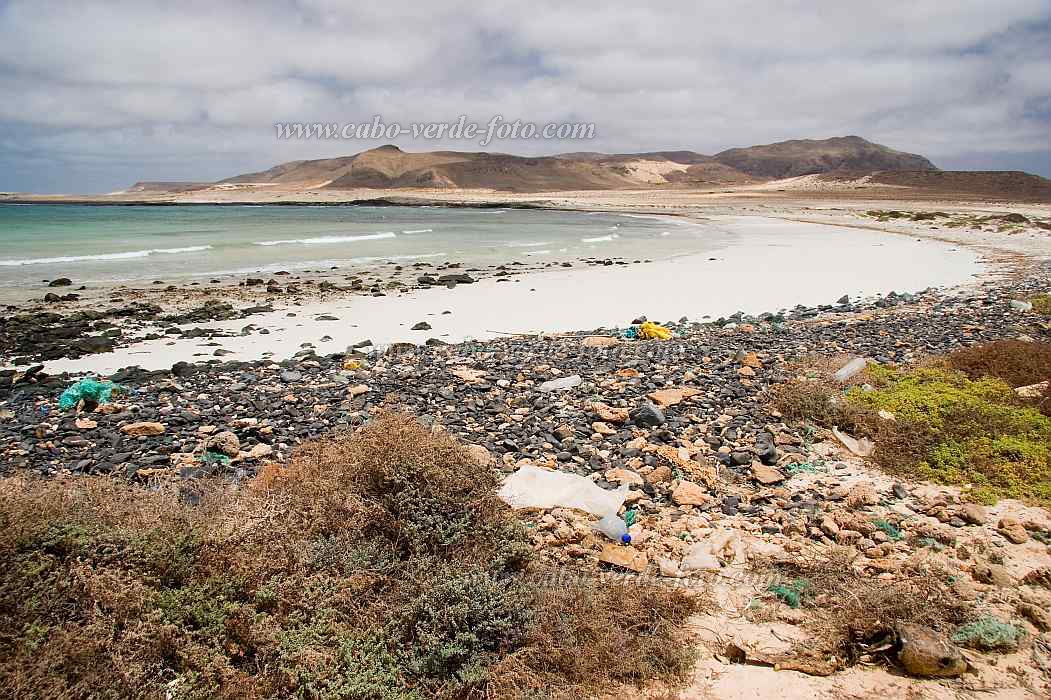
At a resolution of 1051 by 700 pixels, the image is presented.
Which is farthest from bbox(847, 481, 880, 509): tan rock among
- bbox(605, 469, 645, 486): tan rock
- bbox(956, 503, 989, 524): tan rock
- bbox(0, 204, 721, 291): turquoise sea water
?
bbox(0, 204, 721, 291): turquoise sea water

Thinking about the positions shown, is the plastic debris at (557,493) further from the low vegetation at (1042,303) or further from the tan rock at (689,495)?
the low vegetation at (1042,303)

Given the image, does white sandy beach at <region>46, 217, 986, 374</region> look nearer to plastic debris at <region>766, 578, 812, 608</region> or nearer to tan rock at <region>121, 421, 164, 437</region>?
tan rock at <region>121, 421, 164, 437</region>

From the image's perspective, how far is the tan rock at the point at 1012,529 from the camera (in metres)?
3.95

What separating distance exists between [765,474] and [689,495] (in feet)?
2.65

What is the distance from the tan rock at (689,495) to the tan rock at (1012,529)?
188 centimetres

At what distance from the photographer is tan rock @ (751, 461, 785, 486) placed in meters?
4.89

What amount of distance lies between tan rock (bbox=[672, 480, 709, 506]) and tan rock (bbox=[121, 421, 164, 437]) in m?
4.95

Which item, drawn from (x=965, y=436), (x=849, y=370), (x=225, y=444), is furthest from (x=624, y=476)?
(x=849, y=370)

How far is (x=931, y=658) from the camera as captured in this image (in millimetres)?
2906

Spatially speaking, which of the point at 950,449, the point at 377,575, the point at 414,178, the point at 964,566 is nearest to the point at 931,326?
the point at 950,449

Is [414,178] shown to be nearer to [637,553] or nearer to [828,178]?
[828,178]

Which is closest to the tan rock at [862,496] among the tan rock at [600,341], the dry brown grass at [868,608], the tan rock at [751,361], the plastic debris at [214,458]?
the dry brown grass at [868,608]

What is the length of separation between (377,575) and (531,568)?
88cm

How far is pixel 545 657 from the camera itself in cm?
288
